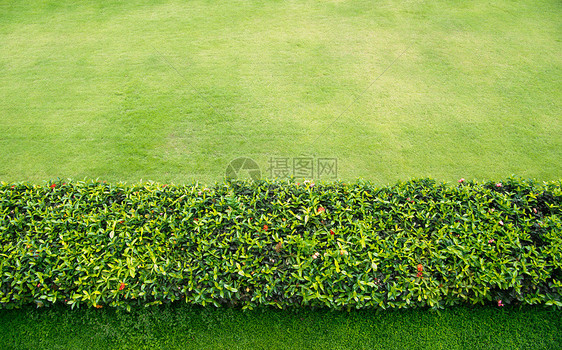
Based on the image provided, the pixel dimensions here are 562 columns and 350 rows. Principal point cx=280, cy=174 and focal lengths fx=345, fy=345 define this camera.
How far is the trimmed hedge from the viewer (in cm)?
283

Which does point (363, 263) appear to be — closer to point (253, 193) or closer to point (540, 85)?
point (253, 193)

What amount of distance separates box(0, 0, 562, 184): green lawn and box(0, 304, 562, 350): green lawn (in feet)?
5.62

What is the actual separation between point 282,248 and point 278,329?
2.21 ft

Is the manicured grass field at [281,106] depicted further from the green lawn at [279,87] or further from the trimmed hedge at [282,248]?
the trimmed hedge at [282,248]

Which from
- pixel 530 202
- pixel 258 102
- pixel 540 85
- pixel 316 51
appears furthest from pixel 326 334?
pixel 540 85

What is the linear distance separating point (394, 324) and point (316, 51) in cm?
475

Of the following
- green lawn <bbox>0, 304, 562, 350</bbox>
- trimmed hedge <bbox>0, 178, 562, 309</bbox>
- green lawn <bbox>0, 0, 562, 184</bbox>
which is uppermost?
green lawn <bbox>0, 0, 562, 184</bbox>

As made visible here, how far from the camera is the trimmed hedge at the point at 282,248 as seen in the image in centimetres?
283

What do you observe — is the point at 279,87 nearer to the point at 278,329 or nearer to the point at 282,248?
the point at 282,248

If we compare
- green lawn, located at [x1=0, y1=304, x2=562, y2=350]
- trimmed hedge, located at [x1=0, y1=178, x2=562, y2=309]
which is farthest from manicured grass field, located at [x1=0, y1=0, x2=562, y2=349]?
trimmed hedge, located at [x1=0, y1=178, x2=562, y2=309]

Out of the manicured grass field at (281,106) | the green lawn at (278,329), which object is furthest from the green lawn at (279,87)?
the green lawn at (278,329)

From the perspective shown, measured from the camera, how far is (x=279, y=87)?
17.8 ft

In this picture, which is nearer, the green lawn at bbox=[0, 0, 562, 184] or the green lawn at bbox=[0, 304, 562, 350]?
the green lawn at bbox=[0, 304, 562, 350]

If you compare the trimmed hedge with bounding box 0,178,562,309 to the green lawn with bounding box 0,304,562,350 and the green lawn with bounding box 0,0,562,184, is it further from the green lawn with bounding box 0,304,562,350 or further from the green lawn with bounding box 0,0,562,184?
the green lawn with bounding box 0,0,562,184
